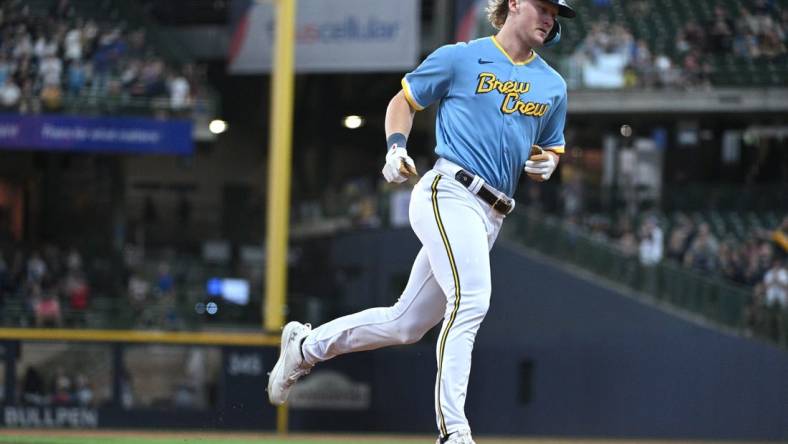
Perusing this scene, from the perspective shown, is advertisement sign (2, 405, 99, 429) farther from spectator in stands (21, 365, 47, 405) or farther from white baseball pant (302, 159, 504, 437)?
white baseball pant (302, 159, 504, 437)

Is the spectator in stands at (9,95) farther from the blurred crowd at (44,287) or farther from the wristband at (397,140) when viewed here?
the wristband at (397,140)

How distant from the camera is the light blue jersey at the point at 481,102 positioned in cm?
560

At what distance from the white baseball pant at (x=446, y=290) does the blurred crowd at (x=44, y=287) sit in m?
11.8

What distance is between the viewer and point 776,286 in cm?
1669

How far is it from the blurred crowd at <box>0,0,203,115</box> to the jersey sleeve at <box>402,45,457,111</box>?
47.9 ft

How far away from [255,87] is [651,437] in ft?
39.1

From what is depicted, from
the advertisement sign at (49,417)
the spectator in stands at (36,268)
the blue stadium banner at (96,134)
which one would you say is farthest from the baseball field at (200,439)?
the blue stadium banner at (96,134)

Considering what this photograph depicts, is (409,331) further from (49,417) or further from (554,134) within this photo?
(49,417)

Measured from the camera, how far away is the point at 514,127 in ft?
18.5

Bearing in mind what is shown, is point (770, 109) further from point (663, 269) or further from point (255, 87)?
point (255, 87)

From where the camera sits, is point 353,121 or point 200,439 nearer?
point 200,439

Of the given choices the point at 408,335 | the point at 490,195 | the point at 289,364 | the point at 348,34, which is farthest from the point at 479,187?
the point at 348,34

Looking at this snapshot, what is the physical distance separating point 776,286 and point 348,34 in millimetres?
7912

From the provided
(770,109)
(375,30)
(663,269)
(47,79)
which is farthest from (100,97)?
(770,109)
